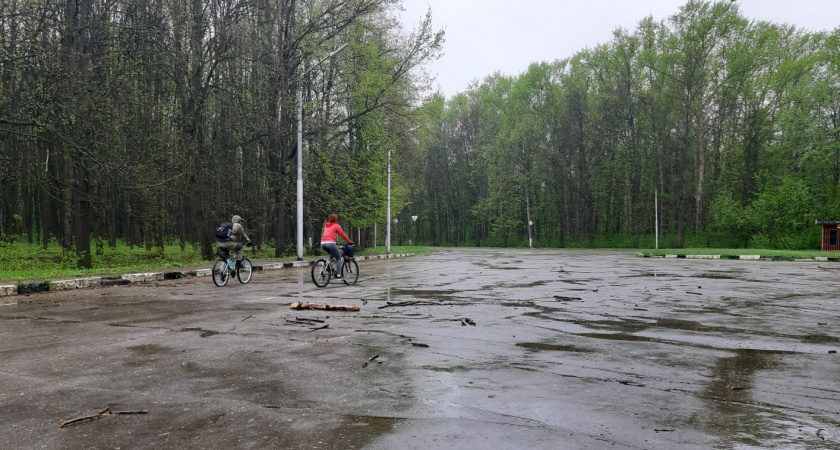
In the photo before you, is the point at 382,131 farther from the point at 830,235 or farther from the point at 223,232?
the point at 830,235

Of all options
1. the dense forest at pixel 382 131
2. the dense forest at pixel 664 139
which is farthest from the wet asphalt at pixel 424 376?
the dense forest at pixel 664 139

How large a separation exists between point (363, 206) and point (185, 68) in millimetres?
14631

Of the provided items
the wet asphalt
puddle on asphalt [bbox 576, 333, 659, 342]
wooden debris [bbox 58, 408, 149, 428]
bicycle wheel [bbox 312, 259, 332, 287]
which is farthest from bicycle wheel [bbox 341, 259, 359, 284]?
wooden debris [bbox 58, 408, 149, 428]

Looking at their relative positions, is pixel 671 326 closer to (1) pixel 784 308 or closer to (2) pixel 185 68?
(1) pixel 784 308

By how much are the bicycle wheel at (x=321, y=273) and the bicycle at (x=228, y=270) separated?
2.36 m

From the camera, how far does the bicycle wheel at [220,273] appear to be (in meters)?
14.9

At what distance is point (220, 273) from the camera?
15055 millimetres

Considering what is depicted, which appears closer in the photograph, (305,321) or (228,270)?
(305,321)

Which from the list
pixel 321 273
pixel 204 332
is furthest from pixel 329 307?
pixel 321 273

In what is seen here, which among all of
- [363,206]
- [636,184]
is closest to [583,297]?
[363,206]

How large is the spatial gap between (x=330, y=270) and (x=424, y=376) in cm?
1017

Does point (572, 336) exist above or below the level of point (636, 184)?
below

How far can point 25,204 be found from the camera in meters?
43.9

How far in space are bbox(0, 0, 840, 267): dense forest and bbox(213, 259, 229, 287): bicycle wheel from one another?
613cm
